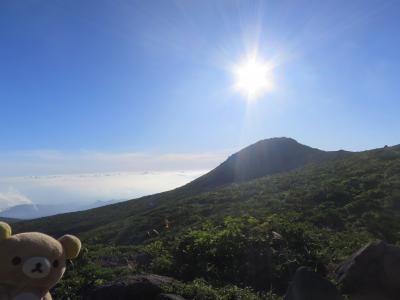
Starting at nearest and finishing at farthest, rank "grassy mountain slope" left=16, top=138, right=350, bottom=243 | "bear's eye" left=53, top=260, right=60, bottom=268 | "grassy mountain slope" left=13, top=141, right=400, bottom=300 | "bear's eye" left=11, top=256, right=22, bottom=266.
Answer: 1. "bear's eye" left=11, top=256, right=22, bottom=266
2. "bear's eye" left=53, top=260, right=60, bottom=268
3. "grassy mountain slope" left=13, top=141, right=400, bottom=300
4. "grassy mountain slope" left=16, top=138, right=350, bottom=243

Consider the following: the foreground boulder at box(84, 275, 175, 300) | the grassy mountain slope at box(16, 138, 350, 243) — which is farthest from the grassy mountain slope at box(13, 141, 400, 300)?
the grassy mountain slope at box(16, 138, 350, 243)

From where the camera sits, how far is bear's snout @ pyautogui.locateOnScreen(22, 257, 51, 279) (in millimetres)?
6684

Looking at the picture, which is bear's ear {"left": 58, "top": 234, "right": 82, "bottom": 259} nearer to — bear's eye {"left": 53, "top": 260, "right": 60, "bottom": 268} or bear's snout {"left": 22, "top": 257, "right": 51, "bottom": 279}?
bear's eye {"left": 53, "top": 260, "right": 60, "bottom": 268}

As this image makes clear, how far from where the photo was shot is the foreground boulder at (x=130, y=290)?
10453mm

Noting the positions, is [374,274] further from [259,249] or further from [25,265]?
[25,265]

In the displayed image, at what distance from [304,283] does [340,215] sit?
38.6ft

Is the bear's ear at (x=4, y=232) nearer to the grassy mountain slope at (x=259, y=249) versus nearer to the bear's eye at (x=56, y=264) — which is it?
the bear's eye at (x=56, y=264)

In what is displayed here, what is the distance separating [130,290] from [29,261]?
14.2 feet

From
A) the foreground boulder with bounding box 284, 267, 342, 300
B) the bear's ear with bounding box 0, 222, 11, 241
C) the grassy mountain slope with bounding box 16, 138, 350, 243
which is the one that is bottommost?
the foreground boulder with bounding box 284, 267, 342, 300

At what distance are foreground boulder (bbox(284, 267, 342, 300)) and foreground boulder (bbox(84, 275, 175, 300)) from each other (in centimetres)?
342

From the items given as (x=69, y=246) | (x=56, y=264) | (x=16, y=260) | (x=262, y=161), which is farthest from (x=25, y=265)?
(x=262, y=161)

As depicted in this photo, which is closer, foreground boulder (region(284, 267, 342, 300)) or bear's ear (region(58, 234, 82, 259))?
bear's ear (region(58, 234, 82, 259))

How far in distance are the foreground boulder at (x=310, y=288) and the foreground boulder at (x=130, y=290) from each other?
3419mm

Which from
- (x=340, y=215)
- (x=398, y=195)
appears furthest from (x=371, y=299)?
(x=398, y=195)
